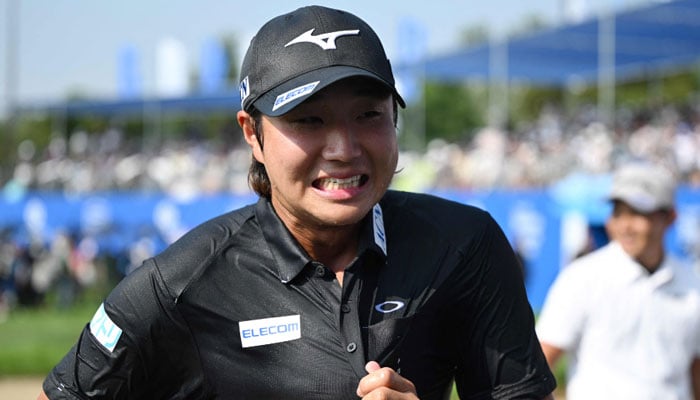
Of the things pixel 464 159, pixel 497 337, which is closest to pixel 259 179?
pixel 497 337

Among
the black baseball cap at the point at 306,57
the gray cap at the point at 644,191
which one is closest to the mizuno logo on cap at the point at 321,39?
the black baseball cap at the point at 306,57

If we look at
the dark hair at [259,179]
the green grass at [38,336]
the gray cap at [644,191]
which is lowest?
the green grass at [38,336]

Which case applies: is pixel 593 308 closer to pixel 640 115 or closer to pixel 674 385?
pixel 674 385

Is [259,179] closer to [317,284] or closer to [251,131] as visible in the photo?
[251,131]

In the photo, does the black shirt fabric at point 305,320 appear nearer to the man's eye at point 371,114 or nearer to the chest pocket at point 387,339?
the chest pocket at point 387,339

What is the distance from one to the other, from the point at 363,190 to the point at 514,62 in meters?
29.2

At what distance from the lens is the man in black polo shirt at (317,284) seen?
2.13 metres

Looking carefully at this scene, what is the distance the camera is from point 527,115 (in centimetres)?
6175

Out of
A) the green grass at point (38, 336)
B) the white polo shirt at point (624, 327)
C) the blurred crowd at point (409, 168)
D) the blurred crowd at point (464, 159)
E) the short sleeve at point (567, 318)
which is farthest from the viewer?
the blurred crowd at point (409, 168)

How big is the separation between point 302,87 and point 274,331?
1.68 ft

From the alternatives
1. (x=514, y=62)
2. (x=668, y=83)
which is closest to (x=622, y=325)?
(x=514, y=62)

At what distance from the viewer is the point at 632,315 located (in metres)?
4.98

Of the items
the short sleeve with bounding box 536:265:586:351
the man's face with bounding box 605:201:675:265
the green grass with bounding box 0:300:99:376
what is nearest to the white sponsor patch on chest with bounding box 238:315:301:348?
the short sleeve with bounding box 536:265:586:351

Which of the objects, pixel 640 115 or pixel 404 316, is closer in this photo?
pixel 404 316
